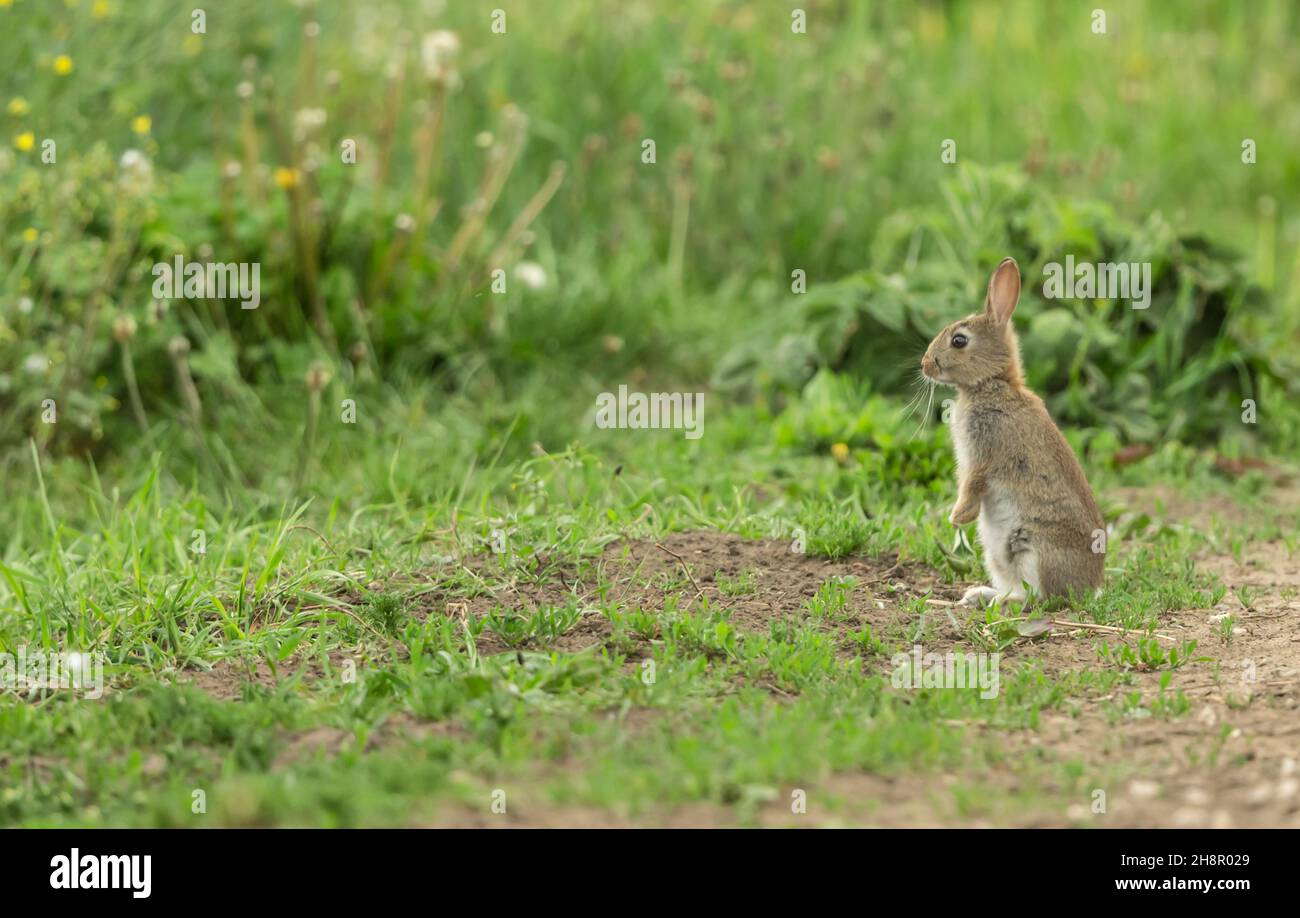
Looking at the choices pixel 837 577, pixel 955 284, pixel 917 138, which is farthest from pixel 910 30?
pixel 837 577

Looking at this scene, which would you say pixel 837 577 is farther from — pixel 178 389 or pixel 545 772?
pixel 178 389

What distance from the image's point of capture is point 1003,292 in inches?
210

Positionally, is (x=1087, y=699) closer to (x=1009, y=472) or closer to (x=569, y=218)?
(x=1009, y=472)

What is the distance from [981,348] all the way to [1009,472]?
43cm

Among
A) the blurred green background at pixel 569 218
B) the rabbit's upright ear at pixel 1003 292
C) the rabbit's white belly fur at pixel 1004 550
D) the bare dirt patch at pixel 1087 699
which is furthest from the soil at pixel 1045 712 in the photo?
the blurred green background at pixel 569 218

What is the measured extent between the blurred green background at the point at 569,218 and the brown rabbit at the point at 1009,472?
1.75 m

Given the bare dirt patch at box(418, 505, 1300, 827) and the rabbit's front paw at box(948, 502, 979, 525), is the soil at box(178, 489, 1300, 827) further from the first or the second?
the rabbit's front paw at box(948, 502, 979, 525)

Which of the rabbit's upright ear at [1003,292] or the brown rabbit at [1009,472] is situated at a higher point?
the rabbit's upright ear at [1003,292]

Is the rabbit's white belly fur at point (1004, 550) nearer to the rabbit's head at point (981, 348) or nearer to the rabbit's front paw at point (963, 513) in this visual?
the rabbit's front paw at point (963, 513)

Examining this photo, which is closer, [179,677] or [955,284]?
[179,677]

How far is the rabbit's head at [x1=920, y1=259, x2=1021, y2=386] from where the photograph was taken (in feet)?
17.5

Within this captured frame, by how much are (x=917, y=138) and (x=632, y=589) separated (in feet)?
18.4

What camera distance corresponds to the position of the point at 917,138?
9.84 meters

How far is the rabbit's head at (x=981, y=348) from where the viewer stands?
532cm
